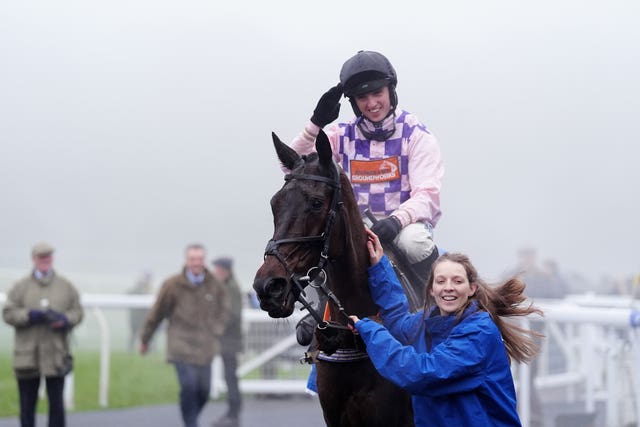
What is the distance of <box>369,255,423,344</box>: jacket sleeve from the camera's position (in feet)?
12.0

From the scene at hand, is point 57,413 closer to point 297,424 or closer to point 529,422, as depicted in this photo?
point 297,424

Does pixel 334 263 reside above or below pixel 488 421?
above

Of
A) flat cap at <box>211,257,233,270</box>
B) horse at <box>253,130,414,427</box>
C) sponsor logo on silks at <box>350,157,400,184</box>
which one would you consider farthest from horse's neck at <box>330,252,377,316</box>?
flat cap at <box>211,257,233,270</box>

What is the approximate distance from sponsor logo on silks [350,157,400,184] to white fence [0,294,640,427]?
714 millimetres

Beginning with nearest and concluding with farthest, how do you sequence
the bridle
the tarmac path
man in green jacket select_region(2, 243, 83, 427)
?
the bridle, man in green jacket select_region(2, 243, 83, 427), the tarmac path

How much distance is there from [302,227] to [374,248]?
16.1 inches

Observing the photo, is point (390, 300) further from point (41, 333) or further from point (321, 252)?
point (41, 333)

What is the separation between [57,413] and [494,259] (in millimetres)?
12349

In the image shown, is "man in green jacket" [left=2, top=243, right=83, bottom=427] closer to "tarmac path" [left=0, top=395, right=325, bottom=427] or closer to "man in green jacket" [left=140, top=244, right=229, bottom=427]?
"man in green jacket" [left=140, top=244, right=229, bottom=427]

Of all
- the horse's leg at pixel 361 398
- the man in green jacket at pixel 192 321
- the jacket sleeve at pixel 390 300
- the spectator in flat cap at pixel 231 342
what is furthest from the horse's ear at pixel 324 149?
the spectator in flat cap at pixel 231 342

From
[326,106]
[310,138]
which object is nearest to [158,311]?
[310,138]

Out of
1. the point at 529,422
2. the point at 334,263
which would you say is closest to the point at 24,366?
the point at 529,422

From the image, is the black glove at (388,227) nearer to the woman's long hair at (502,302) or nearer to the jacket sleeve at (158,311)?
the woman's long hair at (502,302)

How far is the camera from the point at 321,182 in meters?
3.55
